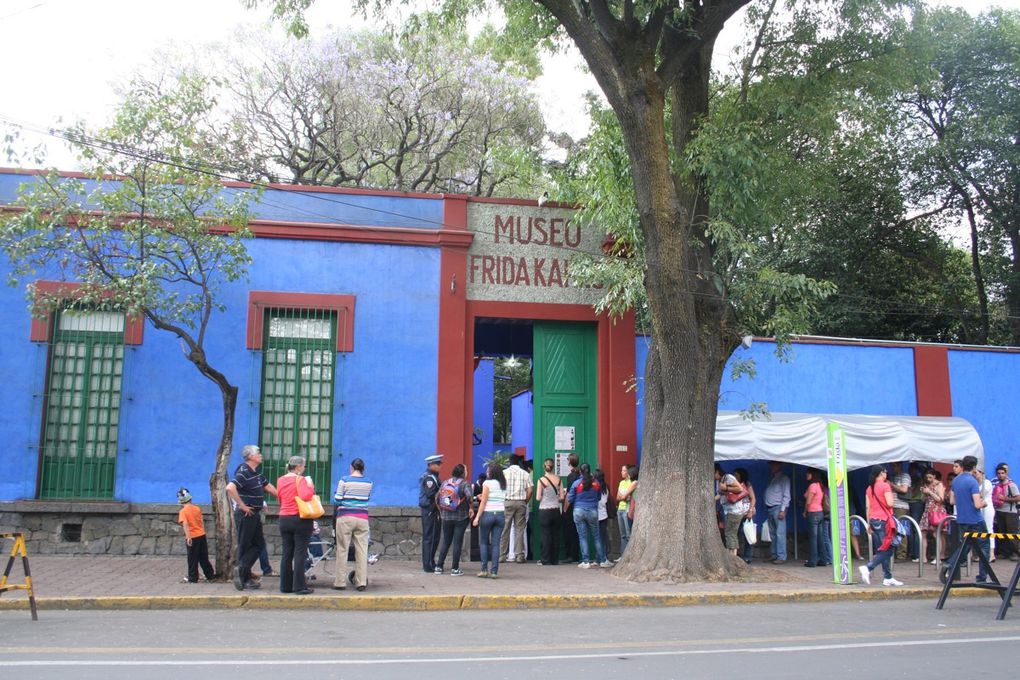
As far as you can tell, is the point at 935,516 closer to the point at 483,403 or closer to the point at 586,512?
the point at 586,512

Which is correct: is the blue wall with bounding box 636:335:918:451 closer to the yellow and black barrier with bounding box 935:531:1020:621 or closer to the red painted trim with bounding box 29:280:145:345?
the yellow and black barrier with bounding box 935:531:1020:621

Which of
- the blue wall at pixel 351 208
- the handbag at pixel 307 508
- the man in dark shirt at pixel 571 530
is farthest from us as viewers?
the blue wall at pixel 351 208

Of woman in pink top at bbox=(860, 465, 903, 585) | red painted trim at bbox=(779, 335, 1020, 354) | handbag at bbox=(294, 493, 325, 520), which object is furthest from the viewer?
red painted trim at bbox=(779, 335, 1020, 354)

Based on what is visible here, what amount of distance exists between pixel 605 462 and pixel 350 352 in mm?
4592

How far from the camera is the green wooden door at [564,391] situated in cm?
1523

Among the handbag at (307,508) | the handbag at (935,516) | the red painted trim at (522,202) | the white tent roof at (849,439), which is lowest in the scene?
the handbag at (935,516)

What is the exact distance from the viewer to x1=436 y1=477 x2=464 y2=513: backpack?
39.5 feet

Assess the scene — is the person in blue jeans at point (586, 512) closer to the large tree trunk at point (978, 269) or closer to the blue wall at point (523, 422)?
the blue wall at point (523, 422)

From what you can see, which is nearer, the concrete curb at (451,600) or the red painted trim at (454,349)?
the concrete curb at (451,600)

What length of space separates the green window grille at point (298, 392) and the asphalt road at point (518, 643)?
468 cm

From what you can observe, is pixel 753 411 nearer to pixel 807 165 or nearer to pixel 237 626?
pixel 807 165

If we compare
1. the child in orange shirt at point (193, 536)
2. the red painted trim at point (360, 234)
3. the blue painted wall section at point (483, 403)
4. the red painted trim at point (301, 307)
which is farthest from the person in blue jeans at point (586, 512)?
the blue painted wall section at point (483, 403)

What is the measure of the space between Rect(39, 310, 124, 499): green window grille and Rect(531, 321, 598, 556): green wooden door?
6659 millimetres

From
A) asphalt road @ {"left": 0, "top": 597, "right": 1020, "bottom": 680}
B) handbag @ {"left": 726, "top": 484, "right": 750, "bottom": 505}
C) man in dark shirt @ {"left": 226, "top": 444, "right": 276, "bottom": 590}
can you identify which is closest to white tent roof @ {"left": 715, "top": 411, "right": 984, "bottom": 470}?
handbag @ {"left": 726, "top": 484, "right": 750, "bottom": 505}
